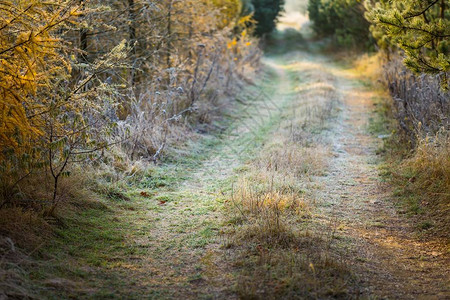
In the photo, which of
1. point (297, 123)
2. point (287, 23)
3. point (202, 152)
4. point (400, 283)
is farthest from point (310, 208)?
point (287, 23)

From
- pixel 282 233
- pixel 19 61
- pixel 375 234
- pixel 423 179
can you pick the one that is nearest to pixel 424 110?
pixel 423 179

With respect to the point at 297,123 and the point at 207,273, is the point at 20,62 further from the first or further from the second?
the point at 297,123

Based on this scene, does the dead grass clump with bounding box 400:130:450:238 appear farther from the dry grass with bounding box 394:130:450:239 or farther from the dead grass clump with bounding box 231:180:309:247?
the dead grass clump with bounding box 231:180:309:247

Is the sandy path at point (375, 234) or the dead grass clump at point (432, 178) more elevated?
the dead grass clump at point (432, 178)

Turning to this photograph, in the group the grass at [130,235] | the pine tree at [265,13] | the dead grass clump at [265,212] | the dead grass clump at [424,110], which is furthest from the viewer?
the pine tree at [265,13]

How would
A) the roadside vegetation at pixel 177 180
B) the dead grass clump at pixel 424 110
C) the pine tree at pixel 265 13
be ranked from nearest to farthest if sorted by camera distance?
the roadside vegetation at pixel 177 180 < the dead grass clump at pixel 424 110 < the pine tree at pixel 265 13

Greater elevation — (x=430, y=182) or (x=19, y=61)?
(x=19, y=61)

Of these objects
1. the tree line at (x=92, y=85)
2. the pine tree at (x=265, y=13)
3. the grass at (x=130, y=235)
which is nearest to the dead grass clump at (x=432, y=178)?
the grass at (x=130, y=235)

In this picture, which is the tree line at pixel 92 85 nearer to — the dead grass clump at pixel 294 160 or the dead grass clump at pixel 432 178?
the dead grass clump at pixel 294 160

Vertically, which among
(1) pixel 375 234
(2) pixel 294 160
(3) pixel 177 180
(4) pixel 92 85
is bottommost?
(3) pixel 177 180

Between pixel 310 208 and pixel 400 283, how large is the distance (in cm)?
166

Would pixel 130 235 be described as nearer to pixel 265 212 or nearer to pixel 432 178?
pixel 265 212

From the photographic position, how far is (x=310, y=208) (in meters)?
5.29

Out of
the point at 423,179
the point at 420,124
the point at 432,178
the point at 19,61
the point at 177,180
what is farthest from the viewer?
the point at 177,180
